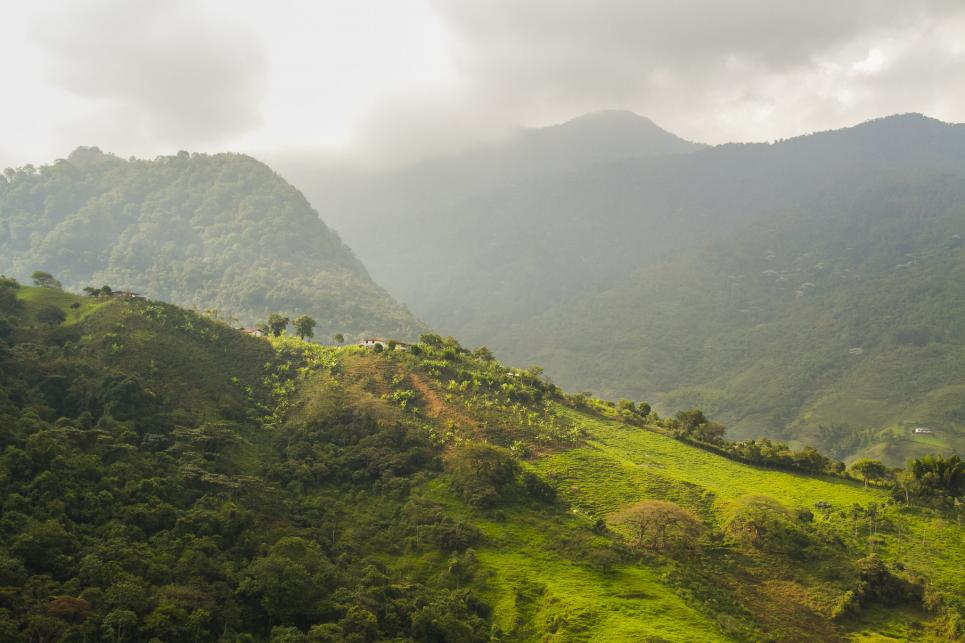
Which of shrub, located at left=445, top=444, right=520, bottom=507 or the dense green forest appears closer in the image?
the dense green forest

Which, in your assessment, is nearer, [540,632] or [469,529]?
[540,632]

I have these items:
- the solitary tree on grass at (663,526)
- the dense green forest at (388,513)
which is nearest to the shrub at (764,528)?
the dense green forest at (388,513)

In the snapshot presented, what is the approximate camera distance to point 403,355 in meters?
78.2

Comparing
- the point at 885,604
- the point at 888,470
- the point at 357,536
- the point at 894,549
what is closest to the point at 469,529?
the point at 357,536

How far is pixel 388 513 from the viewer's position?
5150 cm

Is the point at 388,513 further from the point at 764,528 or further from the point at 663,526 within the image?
the point at 764,528

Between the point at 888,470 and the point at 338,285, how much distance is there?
5968 inches

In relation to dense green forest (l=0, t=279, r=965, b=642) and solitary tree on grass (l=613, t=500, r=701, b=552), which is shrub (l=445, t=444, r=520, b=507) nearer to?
dense green forest (l=0, t=279, r=965, b=642)

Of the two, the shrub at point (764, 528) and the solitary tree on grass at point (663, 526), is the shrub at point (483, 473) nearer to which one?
the solitary tree on grass at point (663, 526)

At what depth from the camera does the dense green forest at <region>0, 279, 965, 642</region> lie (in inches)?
1409

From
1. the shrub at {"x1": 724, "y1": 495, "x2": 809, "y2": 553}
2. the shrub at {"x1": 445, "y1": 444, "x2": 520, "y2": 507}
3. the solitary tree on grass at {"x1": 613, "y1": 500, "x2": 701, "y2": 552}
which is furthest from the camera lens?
the shrub at {"x1": 445, "y1": 444, "x2": 520, "y2": 507}

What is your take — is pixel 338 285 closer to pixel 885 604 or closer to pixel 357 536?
pixel 357 536

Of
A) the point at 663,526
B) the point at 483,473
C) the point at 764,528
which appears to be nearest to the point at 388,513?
the point at 483,473

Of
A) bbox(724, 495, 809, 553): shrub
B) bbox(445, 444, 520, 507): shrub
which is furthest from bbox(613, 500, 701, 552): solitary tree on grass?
bbox(445, 444, 520, 507): shrub
